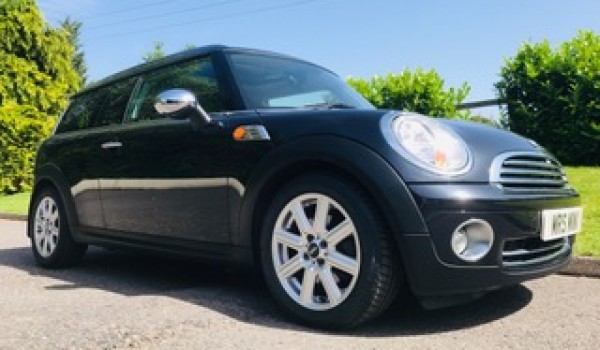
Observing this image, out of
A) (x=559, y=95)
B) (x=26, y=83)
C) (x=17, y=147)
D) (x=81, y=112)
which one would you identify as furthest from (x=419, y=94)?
(x=26, y=83)

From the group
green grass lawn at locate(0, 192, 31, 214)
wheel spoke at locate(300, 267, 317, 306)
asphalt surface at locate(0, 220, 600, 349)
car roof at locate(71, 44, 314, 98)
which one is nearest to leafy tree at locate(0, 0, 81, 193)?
green grass lawn at locate(0, 192, 31, 214)

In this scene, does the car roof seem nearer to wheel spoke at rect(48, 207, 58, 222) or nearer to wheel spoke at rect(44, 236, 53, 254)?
wheel spoke at rect(48, 207, 58, 222)

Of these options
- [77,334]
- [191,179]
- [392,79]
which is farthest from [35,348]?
[392,79]

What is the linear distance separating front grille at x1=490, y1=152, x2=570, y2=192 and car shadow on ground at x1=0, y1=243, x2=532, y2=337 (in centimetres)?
67

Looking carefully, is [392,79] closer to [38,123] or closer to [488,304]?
[488,304]

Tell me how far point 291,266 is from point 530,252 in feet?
3.67

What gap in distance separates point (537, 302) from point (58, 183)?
353 centimetres

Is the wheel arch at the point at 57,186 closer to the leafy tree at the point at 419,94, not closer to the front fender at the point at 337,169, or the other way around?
the front fender at the point at 337,169

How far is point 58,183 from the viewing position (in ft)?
16.4

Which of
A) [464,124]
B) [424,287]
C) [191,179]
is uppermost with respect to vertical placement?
[464,124]

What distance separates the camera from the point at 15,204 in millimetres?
11320

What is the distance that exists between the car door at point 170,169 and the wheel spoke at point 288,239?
425mm

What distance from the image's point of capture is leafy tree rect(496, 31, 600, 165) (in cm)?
907

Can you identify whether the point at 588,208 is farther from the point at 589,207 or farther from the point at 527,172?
the point at 527,172
